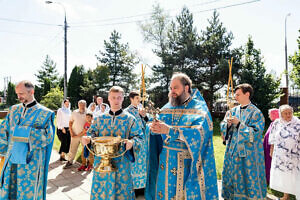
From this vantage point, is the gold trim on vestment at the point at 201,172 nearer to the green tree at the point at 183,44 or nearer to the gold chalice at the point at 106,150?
the gold chalice at the point at 106,150

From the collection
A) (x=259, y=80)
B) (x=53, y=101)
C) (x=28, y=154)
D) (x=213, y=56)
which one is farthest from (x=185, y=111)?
(x=53, y=101)

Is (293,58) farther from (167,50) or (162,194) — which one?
(167,50)

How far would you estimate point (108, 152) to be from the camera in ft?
8.77

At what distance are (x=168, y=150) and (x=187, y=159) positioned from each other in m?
0.26

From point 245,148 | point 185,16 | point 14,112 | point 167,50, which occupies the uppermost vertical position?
point 185,16

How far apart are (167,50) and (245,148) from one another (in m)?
20.4

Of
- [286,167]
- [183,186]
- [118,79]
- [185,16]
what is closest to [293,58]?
[286,167]

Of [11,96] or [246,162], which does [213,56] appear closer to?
[246,162]

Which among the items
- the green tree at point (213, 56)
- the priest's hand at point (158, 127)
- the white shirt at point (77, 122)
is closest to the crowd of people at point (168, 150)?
the priest's hand at point (158, 127)

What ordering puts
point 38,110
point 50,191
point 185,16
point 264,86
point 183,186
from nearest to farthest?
point 183,186 → point 38,110 → point 50,191 → point 264,86 → point 185,16

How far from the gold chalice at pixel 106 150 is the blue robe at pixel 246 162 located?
7.16 ft

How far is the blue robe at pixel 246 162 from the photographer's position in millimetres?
3725

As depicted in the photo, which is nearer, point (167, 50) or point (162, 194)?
point (162, 194)

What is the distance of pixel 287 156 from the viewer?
413 centimetres
